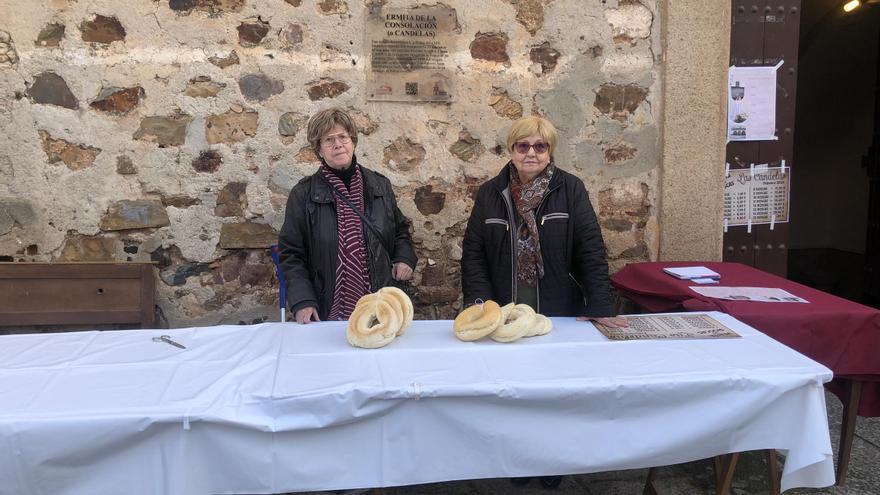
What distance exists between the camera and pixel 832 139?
296 inches

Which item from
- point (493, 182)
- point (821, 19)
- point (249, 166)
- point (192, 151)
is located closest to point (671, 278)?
point (493, 182)

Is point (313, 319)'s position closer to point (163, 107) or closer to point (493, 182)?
point (493, 182)

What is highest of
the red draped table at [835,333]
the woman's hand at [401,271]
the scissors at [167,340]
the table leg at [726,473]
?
the woman's hand at [401,271]

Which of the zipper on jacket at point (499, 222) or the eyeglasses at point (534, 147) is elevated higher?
the eyeglasses at point (534, 147)

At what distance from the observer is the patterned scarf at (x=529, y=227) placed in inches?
113

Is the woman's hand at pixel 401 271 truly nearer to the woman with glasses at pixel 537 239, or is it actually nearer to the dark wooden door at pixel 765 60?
the woman with glasses at pixel 537 239

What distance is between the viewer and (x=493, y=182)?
300cm

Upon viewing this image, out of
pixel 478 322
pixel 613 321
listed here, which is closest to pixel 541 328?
pixel 478 322

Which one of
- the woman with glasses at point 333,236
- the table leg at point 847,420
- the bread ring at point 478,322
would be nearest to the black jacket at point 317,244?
the woman with glasses at point 333,236

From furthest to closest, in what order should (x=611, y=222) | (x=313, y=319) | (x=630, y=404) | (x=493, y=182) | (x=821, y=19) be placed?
1. (x=821, y=19)
2. (x=611, y=222)
3. (x=493, y=182)
4. (x=313, y=319)
5. (x=630, y=404)

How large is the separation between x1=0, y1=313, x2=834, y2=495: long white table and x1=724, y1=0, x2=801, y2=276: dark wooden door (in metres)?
2.12

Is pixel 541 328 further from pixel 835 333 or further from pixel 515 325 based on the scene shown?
pixel 835 333

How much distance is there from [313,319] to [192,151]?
1.26 meters

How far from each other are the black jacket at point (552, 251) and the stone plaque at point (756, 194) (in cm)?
163
